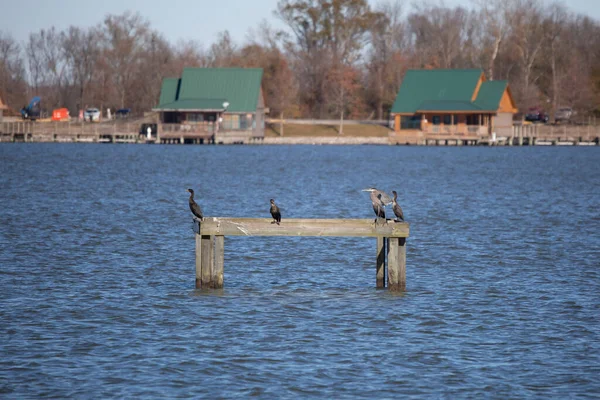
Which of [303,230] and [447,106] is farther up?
→ [447,106]

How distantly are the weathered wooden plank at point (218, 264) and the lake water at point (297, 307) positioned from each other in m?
0.20

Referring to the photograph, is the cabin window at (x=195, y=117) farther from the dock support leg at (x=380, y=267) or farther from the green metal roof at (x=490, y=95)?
the dock support leg at (x=380, y=267)

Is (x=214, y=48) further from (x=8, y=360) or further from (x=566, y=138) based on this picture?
(x=8, y=360)

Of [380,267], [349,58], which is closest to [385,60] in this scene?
[349,58]

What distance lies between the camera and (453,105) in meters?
104

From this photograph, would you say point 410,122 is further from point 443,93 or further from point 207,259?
point 207,259

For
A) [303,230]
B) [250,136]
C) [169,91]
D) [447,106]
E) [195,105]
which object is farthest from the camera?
[250,136]

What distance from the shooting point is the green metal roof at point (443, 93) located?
104250 millimetres

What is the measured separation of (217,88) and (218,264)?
→ 89297 mm

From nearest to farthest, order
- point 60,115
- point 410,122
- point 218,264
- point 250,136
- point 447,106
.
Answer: point 218,264 < point 447,106 < point 410,122 < point 250,136 < point 60,115

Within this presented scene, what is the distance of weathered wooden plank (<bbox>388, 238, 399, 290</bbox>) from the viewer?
65.1 feet

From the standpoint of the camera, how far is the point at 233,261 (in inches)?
993

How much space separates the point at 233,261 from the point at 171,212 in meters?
13.8

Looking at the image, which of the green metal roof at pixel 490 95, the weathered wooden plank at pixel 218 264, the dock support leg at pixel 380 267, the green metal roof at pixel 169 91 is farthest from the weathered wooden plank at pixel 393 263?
the green metal roof at pixel 169 91
